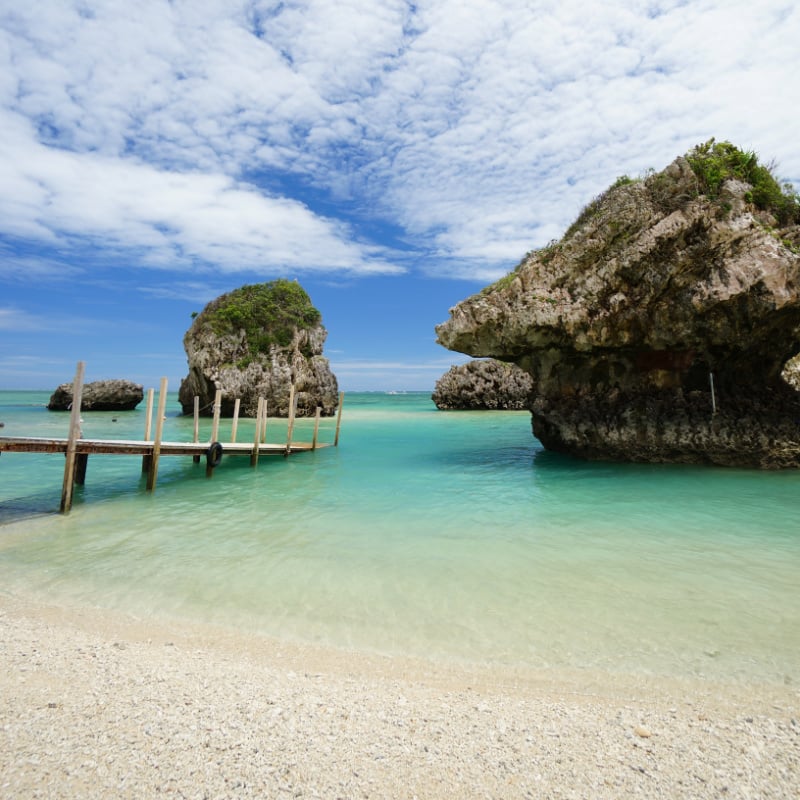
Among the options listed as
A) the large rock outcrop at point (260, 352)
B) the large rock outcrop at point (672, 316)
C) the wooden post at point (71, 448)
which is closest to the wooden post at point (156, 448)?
the wooden post at point (71, 448)

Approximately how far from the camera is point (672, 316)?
1469 centimetres

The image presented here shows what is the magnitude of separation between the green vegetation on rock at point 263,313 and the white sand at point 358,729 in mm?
40302

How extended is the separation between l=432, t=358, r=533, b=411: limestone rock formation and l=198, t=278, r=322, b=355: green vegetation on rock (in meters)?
19.2

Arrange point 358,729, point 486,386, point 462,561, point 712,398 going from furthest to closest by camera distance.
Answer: point 486,386
point 712,398
point 462,561
point 358,729

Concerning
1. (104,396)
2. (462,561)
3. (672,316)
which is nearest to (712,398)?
(672,316)

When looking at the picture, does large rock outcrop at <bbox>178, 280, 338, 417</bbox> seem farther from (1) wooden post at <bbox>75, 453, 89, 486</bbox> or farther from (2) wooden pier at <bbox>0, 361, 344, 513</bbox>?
(1) wooden post at <bbox>75, 453, 89, 486</bbox>

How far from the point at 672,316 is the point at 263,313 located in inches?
1425

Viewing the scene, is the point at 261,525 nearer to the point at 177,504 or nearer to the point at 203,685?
the point at 177,504

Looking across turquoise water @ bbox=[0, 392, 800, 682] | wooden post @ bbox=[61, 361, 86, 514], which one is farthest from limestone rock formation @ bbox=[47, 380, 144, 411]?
wooden post @ bbox=[61, 361, 86, 514]

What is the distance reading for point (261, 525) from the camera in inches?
388

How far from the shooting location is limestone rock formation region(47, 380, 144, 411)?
47688 millimetres

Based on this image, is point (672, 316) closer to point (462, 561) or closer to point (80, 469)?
point (462, 561)

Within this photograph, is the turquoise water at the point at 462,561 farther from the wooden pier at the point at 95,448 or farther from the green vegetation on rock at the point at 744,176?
the green vegetation on rock at the point at 744,176

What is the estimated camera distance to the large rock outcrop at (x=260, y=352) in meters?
41.7
